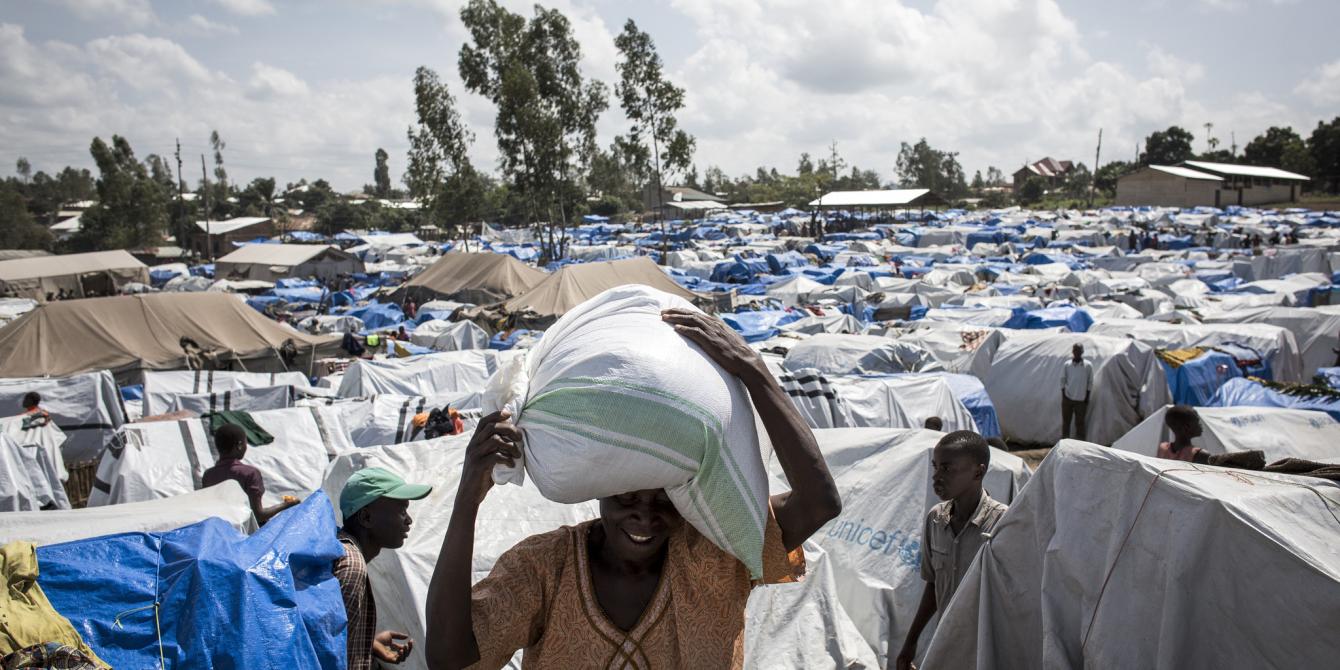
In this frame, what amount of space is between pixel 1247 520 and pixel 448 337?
1362 cm

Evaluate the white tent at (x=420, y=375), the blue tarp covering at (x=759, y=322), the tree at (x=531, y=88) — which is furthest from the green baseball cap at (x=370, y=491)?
the tree at (x=531, y=88)

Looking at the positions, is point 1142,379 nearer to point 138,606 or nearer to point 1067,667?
point 1067,667

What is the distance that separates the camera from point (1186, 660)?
2.08 metres

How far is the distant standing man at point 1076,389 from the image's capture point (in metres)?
10.8

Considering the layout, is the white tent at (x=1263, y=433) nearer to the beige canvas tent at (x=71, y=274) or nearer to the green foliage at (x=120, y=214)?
the beige canvas tent at (x=71, y=274)

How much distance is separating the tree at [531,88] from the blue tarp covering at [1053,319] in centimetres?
2318

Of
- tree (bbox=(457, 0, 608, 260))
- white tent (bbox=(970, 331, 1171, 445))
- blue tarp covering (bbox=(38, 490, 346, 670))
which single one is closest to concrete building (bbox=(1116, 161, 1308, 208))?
tree (bbox=(457, 0, 608, 260))

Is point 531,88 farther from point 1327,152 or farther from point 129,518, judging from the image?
point 1327,152

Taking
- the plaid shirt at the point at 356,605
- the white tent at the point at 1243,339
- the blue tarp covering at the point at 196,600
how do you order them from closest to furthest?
the blue tarp covering at the point at 196,600, the plaid shirt at the point at 356,605, the white tent at the point at 1243,339

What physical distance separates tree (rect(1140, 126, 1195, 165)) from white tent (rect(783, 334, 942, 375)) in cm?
8263

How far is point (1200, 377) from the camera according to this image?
10703 millimetres

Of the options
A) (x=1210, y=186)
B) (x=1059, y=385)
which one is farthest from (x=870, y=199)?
(x=1059, y=385)

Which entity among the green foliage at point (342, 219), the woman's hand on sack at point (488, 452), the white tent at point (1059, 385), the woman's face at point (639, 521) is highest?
the green foliage at point (342, 219)

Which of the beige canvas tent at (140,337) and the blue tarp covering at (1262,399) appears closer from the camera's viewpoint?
the blue tarp covering at (1262,399)
